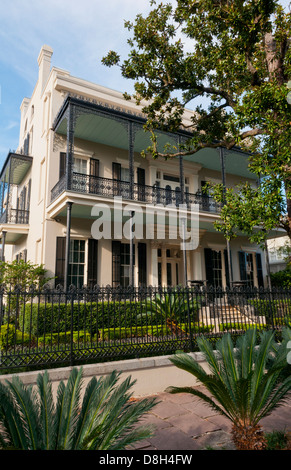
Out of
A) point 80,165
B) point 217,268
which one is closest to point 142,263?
point 217,268

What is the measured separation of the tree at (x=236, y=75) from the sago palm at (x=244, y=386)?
3113 mm

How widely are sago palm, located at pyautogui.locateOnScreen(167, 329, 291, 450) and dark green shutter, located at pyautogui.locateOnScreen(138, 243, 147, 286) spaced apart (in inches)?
371

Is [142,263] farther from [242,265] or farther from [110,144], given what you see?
[242,265]

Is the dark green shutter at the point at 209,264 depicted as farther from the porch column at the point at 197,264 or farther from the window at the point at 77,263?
the window at the point at 77,263

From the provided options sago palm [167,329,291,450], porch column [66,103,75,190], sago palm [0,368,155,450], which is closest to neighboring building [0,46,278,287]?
porch column [66,103,75,190]

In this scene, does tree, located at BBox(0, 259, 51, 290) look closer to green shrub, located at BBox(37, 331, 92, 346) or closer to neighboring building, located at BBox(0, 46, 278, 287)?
neighboring building, located at BBox(0, 46, 278, 287)

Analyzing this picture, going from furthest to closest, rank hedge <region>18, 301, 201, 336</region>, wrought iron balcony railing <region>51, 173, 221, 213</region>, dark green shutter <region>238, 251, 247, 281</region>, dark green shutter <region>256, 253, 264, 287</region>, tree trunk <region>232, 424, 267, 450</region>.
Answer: dark green shutter <region>256, 253, 264, 287</region> < dark green shutter <region>238, 251, 247, 281</region> < wrought iron balcony railing <region>51, 173, 221, 213</region> < hedge <region>18, 301, 201, 336</region> < tree trunk <region>232, 424, 267, 450</region>

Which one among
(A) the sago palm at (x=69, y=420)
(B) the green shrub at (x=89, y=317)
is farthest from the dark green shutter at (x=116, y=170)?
(A) the sago palm at (x=69, y=420)

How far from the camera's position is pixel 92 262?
11859 mm

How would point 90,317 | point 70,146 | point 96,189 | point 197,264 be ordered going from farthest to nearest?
point 197,264 < point 96,189 < point 70,146 < point 90,317

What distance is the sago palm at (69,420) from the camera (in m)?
2.32

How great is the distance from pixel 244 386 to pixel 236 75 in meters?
6.98

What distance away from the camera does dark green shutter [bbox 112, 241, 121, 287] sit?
12.2 m
